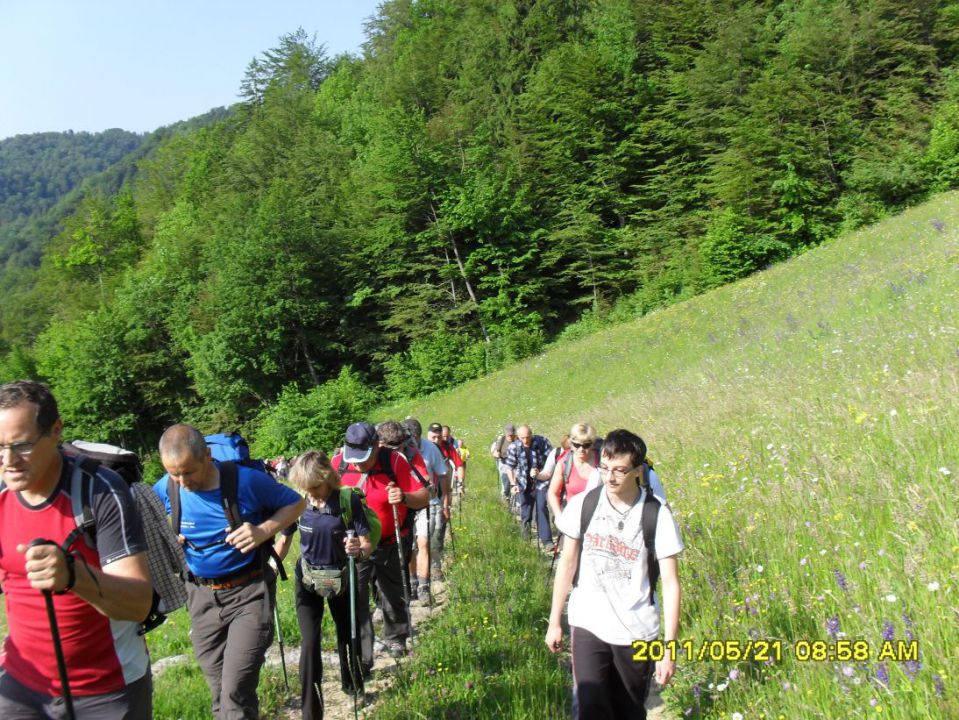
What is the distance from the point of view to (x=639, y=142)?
139 ft

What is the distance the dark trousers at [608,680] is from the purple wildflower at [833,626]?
0.93 metres

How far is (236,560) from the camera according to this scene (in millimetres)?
4215

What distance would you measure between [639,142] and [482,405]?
2327cm

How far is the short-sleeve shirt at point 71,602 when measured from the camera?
2.54m

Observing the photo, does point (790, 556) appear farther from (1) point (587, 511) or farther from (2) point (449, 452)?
(2) point (449, 452)

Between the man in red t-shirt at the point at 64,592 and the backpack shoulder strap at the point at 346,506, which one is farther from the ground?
the man in red t-shirt at the point at 64,592

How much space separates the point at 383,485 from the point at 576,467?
1815mm

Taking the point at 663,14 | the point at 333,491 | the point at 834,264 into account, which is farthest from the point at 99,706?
the point at 663,14

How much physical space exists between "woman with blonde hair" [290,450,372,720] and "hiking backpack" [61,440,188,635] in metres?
0.98

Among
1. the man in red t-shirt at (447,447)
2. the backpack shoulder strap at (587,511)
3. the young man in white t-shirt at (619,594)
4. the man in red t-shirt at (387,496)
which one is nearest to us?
the young man in white t-shirt at (619,594)

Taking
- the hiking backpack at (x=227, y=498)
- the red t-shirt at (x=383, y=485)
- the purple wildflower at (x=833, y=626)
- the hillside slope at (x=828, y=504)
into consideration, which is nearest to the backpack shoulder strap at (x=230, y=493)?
the hiking backpack at (x=227, y=498)

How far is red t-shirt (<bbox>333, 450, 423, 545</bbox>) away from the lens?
594 centimetres

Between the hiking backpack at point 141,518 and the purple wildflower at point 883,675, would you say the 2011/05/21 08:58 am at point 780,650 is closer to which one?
the purple wildflower at point 883,675

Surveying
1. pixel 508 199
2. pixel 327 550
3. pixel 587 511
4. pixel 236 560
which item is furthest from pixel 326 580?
pixel 508 199
